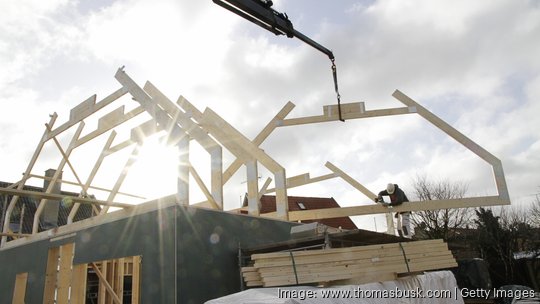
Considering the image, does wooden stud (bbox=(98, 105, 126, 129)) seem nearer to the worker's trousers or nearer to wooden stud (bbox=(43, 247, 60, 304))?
wooden stud (bbox=(43, 247, 60, 304))

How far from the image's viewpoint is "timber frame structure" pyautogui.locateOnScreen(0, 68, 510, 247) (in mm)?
7828

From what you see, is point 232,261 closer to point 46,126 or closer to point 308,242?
point 308,242

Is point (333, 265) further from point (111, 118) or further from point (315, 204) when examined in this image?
point (315, 204)

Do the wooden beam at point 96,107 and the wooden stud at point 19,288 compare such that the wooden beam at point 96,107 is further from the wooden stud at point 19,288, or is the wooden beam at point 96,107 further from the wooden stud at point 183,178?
the wooden stud at point 19,288

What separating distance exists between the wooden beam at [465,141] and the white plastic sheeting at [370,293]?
7.47 ft

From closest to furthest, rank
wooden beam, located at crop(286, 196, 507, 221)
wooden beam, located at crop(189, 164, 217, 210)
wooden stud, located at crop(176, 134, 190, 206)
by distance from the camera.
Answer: wooden stud, located at crop(176, 134, 190, 206) → wooden beam, located at crop(189, 164, 217, 210) → wooden beam, located at crop(286, 196, 507, 221)

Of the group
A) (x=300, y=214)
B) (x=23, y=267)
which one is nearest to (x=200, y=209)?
(x=300, y=214)

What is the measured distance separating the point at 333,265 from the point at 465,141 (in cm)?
499

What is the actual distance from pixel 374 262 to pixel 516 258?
14915mm

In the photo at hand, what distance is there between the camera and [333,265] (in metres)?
6.15

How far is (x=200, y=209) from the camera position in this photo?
23.4 ft

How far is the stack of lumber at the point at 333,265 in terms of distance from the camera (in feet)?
19.7

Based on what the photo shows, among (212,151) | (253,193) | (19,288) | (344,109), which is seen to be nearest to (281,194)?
(253,193)

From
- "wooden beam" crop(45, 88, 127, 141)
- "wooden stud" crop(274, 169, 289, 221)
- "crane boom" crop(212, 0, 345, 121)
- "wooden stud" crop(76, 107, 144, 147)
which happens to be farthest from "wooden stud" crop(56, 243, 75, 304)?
"crane boom" crop(212, 0, 345, 121)
